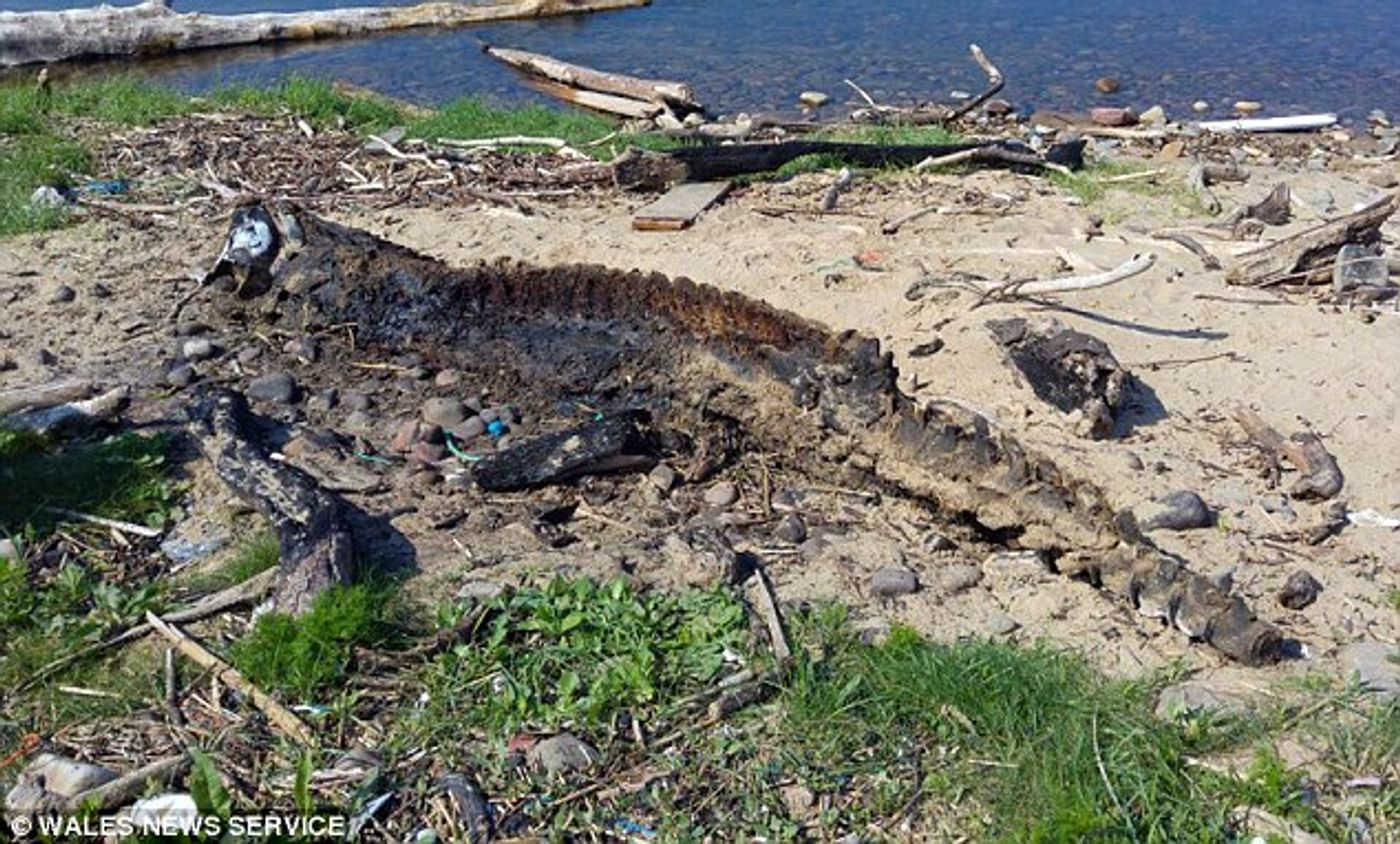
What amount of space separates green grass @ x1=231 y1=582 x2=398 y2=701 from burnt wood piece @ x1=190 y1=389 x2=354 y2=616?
0.40 ft

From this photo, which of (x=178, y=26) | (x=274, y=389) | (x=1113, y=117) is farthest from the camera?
(x=178, y=26)

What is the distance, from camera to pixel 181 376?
6266mm

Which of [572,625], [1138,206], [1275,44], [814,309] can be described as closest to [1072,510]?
[572,625]

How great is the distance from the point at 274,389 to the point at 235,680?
2.35 metres

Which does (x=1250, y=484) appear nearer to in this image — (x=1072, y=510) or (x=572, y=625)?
(x=1072, y=510)

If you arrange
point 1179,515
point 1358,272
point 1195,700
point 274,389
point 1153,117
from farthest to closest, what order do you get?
point 1153,117, point 1358,272, point 274,389, point 1179,515, point 1195,700

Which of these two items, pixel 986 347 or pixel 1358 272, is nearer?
pixel 986 347

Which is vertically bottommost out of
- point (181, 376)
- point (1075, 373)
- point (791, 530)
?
point (181, 376)

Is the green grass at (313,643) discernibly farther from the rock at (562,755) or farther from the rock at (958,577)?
the rock at (958,577)

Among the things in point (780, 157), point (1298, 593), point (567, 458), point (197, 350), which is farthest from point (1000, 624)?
point (780, 157)

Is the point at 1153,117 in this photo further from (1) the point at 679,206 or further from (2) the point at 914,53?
(1) the point at 679,206

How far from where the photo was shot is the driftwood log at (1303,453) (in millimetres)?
5219

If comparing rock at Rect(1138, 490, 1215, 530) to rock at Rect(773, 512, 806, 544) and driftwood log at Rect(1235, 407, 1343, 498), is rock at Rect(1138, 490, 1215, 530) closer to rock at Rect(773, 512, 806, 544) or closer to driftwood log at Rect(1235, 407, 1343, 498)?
driftwood log at Rect(1235, 407, 1343, 498)

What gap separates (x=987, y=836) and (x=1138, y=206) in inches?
237
